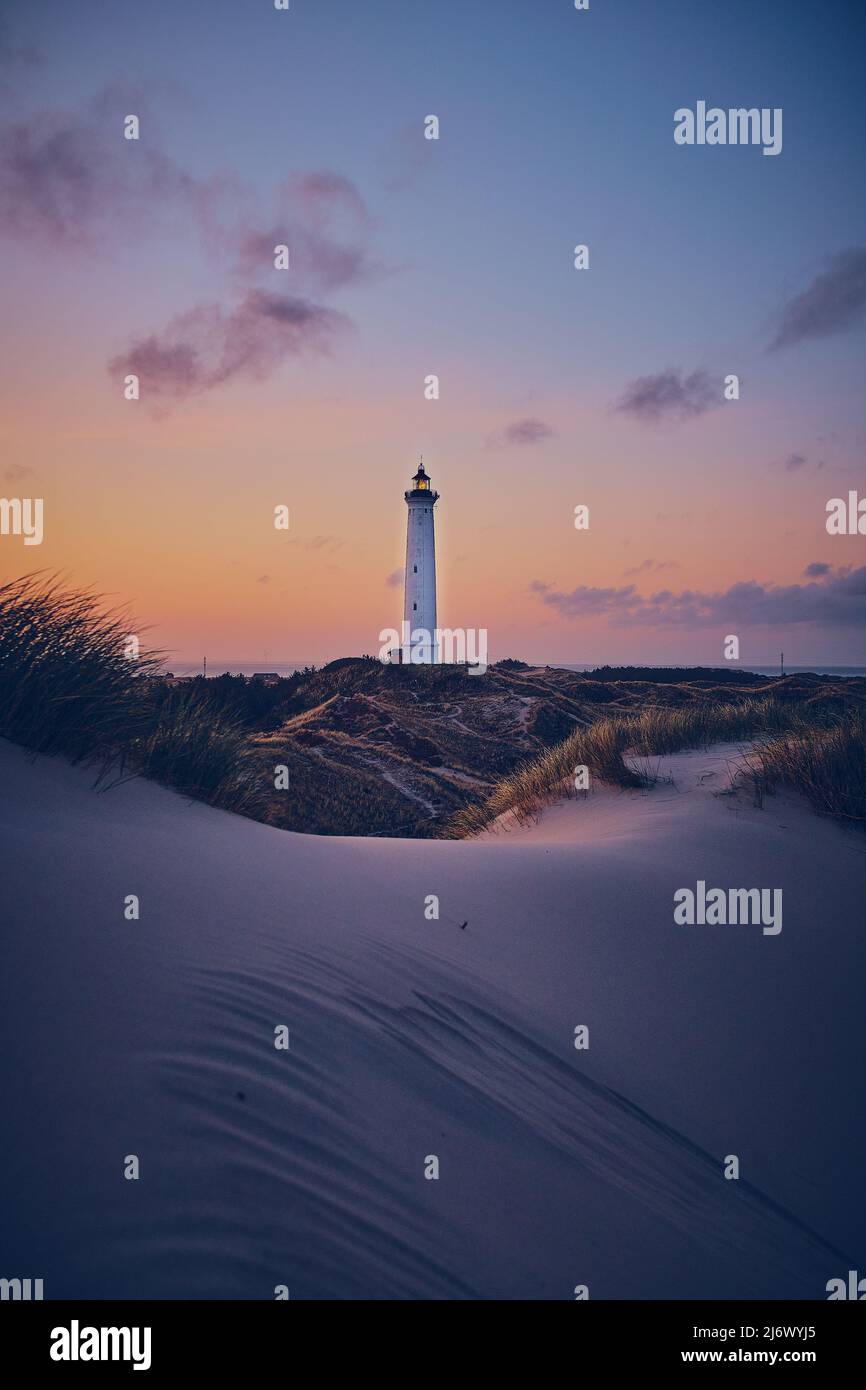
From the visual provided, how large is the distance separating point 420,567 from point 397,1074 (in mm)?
38105

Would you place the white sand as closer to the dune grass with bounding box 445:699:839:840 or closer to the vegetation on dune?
the vegetation on dune

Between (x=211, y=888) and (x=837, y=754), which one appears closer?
(x=211, y=888)

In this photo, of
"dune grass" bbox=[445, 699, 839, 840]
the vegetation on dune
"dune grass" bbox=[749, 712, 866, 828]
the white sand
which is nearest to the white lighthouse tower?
the vegetation on dune

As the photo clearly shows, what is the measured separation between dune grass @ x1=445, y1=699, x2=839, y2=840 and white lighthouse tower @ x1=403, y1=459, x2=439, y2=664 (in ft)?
92.9

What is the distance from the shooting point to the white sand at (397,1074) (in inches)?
83.4

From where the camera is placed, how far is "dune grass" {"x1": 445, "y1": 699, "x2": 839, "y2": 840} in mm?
9758

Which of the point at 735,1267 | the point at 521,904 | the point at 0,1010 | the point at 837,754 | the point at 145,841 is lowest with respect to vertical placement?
the point at 735,1267

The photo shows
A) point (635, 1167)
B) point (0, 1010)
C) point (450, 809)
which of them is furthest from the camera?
point (450, 809)

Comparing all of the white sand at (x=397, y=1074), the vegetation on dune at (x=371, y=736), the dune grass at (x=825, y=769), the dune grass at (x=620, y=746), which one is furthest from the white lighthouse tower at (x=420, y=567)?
the white sand at (x=397, y=1074)

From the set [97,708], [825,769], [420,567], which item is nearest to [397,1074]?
[97,708]

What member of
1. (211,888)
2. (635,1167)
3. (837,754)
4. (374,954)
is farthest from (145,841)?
(837,754)

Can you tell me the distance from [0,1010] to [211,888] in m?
1.36
